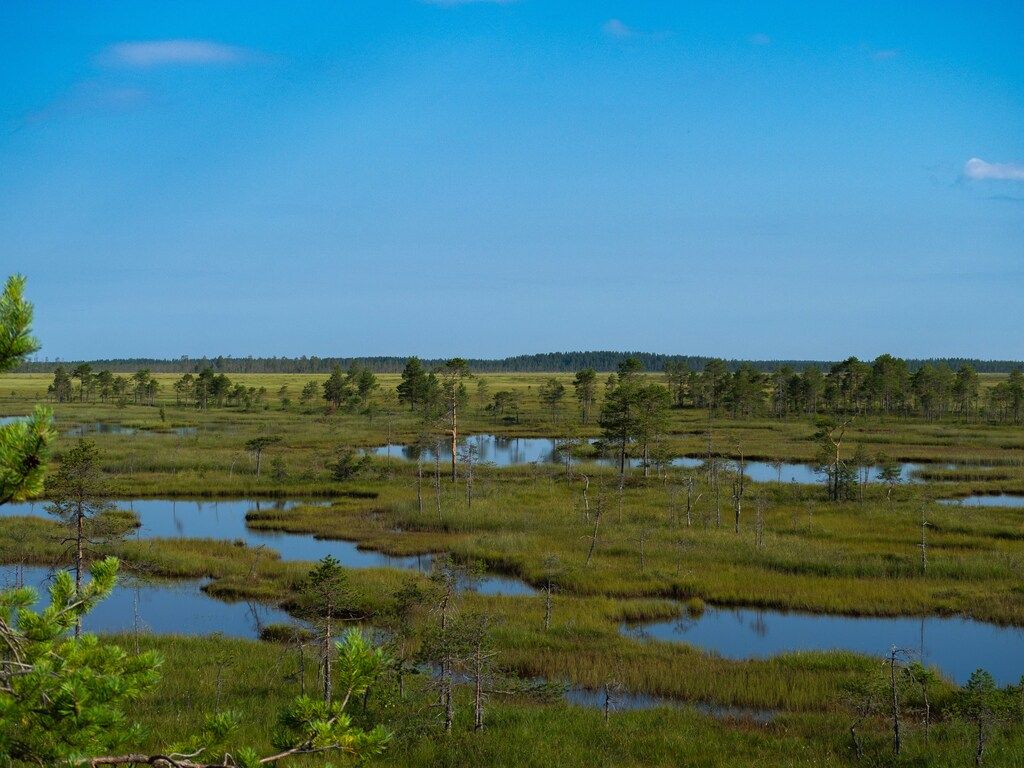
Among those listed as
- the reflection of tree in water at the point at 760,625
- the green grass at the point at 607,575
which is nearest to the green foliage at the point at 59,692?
the green grass at the point at 607,575

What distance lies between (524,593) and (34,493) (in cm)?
2877

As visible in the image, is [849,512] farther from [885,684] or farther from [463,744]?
[463,744]

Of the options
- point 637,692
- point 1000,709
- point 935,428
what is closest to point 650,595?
point 637,692

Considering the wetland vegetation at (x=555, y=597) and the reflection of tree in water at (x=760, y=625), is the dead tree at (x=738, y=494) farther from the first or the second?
the reflection of tree in water at (x=760, y=625)

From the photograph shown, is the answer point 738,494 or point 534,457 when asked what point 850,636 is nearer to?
point 738,494

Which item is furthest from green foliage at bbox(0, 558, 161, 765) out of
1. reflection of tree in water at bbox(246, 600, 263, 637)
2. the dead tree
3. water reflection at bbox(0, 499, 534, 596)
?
the dead tree

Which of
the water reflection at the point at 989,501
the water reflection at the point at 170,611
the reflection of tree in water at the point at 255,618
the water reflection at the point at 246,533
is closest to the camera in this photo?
the reflection of tree in water at the point at 255,618

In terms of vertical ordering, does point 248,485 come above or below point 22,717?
below

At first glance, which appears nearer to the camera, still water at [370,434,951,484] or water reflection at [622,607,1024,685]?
water reflection at [622,607,1024,685]

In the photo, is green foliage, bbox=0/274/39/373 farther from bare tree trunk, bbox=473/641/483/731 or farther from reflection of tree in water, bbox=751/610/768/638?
reflection of tree in water, bbox=751/610/768/638

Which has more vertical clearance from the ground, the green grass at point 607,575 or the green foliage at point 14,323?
the green foliage at point 14,323

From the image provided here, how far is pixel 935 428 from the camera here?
102375 mm

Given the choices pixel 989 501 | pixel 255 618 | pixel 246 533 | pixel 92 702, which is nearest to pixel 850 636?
pixel 255 618

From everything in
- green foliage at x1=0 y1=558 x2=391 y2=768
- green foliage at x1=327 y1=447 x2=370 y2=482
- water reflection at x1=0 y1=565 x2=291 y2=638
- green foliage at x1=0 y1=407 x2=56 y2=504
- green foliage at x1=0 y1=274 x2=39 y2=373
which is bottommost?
water reflection at x1=0 y1=565 x2=291 y2=638
